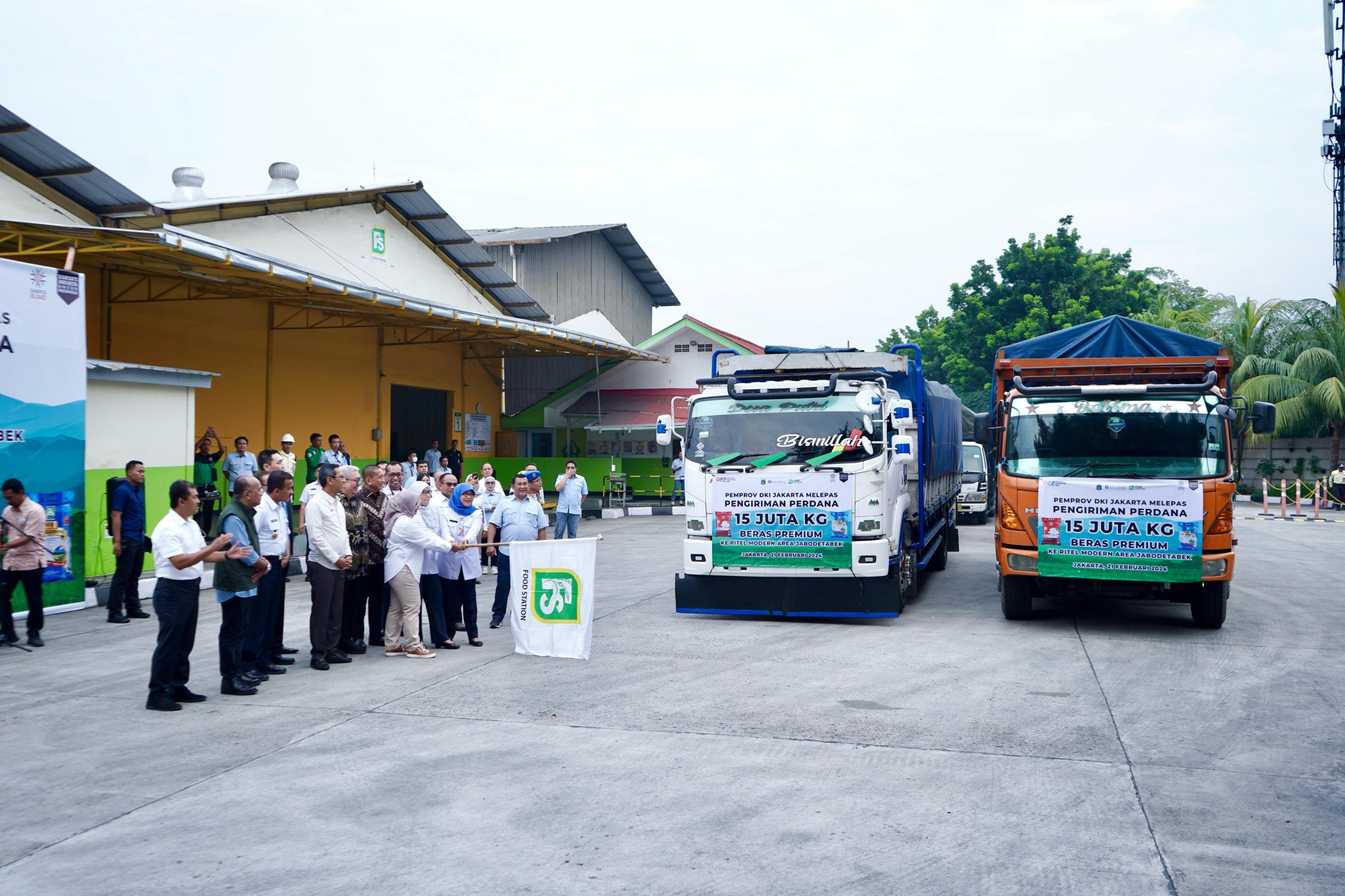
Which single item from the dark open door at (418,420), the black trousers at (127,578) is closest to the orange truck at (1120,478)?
the black trousers at (127,578)

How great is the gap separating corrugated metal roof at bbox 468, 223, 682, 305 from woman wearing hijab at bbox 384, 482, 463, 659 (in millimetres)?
23848

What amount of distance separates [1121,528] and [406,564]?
7.14 metres

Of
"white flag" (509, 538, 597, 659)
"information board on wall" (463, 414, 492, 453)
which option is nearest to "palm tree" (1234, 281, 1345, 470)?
"information board on wall" (463, 414, 492, 453)

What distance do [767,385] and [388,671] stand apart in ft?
17.5

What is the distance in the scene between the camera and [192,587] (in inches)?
295

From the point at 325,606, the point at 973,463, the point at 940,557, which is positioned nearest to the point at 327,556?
the point at 325,606

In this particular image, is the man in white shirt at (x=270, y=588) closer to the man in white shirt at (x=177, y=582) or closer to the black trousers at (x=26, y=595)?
the man in white shirt at (x=177, y=582)

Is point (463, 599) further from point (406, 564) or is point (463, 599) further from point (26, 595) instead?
point (26, 595)

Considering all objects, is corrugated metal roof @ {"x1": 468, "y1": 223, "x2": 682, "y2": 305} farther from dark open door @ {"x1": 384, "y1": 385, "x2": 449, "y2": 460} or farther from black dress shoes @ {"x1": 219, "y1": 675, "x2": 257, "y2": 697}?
black dress shoes @ {"x1": 219, "y1": 675, "x2": 257, "y2": 697}

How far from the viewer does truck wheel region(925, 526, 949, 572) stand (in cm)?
1617

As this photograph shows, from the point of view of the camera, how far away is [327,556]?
344 inches

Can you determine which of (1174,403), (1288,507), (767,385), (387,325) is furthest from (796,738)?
(1288,507)

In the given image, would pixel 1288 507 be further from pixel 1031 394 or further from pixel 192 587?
pixel 192 587

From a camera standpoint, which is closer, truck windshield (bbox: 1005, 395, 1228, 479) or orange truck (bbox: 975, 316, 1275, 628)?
orange truck (bbox: 975, 316, 1275, 628)
